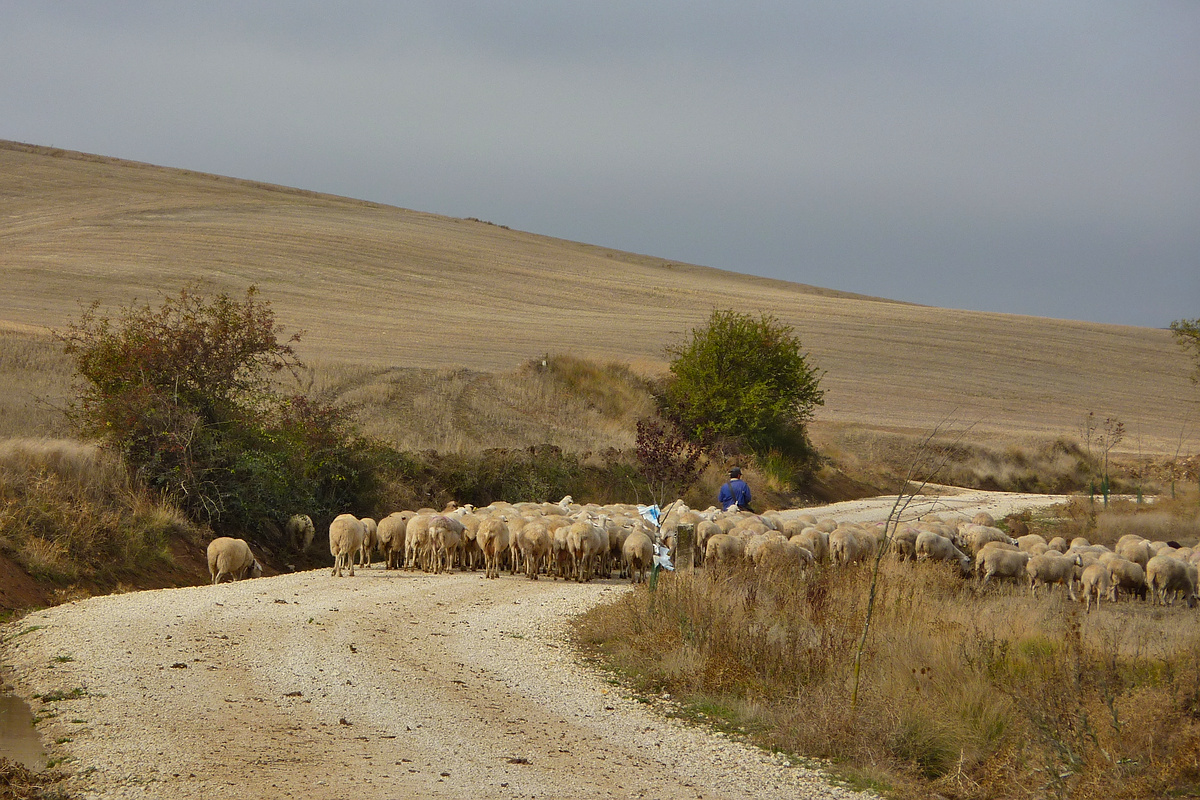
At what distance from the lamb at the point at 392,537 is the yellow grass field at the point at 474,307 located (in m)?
13.9

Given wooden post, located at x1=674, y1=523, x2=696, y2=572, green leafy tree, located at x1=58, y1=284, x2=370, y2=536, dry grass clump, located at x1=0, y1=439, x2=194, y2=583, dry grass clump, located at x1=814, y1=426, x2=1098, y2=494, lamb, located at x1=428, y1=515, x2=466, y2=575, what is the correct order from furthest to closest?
1. dry grass clump, located at x1=814, y1=426, x2=1098, y2=494
2. green leafy tree, located at x1=58, y1=284, x2=370, y2=536
3. lamb, located at x1=428, y1=515, x2=466, y2=575
4. dry grass clump, located at x1=0, y1=439, x2=194, y2=583
5. wooden post, located at x1=674, y1=523, x2=696, y2=572

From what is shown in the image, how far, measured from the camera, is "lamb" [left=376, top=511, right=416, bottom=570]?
1981 cm

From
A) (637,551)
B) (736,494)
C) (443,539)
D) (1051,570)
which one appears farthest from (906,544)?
(443,539)

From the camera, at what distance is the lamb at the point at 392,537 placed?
19812 millimetres

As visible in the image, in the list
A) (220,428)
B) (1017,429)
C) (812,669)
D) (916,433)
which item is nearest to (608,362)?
(916,433)

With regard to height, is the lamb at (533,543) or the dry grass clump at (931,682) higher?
the dry grass clump at (931,682)

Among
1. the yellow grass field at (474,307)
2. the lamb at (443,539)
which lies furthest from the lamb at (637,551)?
the yellow grass field at (474,307)

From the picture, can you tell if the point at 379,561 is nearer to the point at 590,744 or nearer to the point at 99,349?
the point at 99,349

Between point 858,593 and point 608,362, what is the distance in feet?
109

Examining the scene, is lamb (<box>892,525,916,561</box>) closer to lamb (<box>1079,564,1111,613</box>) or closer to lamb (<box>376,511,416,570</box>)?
lamb (<box>1079,564,1111,613</box>)

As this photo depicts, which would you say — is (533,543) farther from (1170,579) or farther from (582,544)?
(1170,579)

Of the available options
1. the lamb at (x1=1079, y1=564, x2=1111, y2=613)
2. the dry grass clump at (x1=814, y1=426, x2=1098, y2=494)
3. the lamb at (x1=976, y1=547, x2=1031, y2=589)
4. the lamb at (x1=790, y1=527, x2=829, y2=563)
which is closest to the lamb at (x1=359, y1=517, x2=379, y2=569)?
the lamb at (x1=790, y1=527, x2=829, y2=563)

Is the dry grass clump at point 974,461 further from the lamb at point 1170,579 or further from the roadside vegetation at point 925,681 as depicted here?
the roadside vegetation at point 925,681

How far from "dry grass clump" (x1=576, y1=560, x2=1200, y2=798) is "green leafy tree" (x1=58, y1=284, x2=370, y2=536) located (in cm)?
1061
